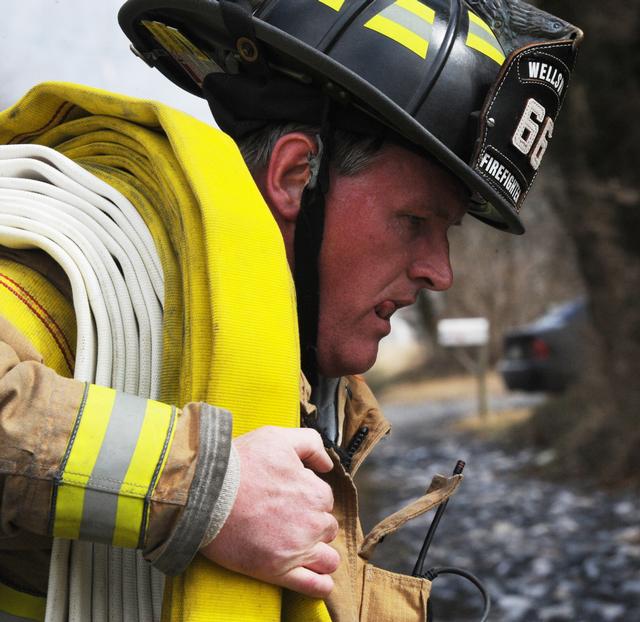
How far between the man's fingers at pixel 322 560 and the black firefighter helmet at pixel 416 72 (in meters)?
0.81

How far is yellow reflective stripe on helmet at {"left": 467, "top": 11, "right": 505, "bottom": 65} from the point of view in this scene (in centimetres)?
197

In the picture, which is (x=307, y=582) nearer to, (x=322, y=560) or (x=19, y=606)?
(x=322, y=560)

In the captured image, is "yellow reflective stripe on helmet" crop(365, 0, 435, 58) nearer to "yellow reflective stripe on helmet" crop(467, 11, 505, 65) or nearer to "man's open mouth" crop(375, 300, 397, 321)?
"yellow reflective stripe on helmet" crop(467, 11, 505, 65)

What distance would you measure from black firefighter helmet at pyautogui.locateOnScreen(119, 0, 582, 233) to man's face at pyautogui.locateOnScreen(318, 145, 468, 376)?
78 millimetres

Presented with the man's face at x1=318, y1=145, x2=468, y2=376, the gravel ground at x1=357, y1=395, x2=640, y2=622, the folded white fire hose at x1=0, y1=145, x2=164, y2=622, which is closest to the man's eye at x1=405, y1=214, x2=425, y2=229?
the man's face at x1=318, y1=145, x2=468, y2=376

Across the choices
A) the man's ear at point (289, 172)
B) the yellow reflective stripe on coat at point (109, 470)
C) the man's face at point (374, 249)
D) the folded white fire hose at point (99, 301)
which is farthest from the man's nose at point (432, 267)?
the yellow reflective stripe on coat at point (109, 470)

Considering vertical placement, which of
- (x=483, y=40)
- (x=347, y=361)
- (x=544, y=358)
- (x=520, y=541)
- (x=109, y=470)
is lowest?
(x=520, y=541)

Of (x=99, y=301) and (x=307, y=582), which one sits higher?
(x=99, y=301)

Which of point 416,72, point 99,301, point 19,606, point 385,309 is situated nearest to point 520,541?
point 385,309

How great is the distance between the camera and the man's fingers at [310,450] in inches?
56.4

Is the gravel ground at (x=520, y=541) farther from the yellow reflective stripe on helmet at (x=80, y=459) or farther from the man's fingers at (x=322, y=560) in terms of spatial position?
the yellow reflective stripe on helmet at (x=80, y=459)

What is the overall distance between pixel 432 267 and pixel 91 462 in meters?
0.94

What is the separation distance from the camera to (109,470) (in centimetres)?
127

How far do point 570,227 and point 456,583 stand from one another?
363cm
